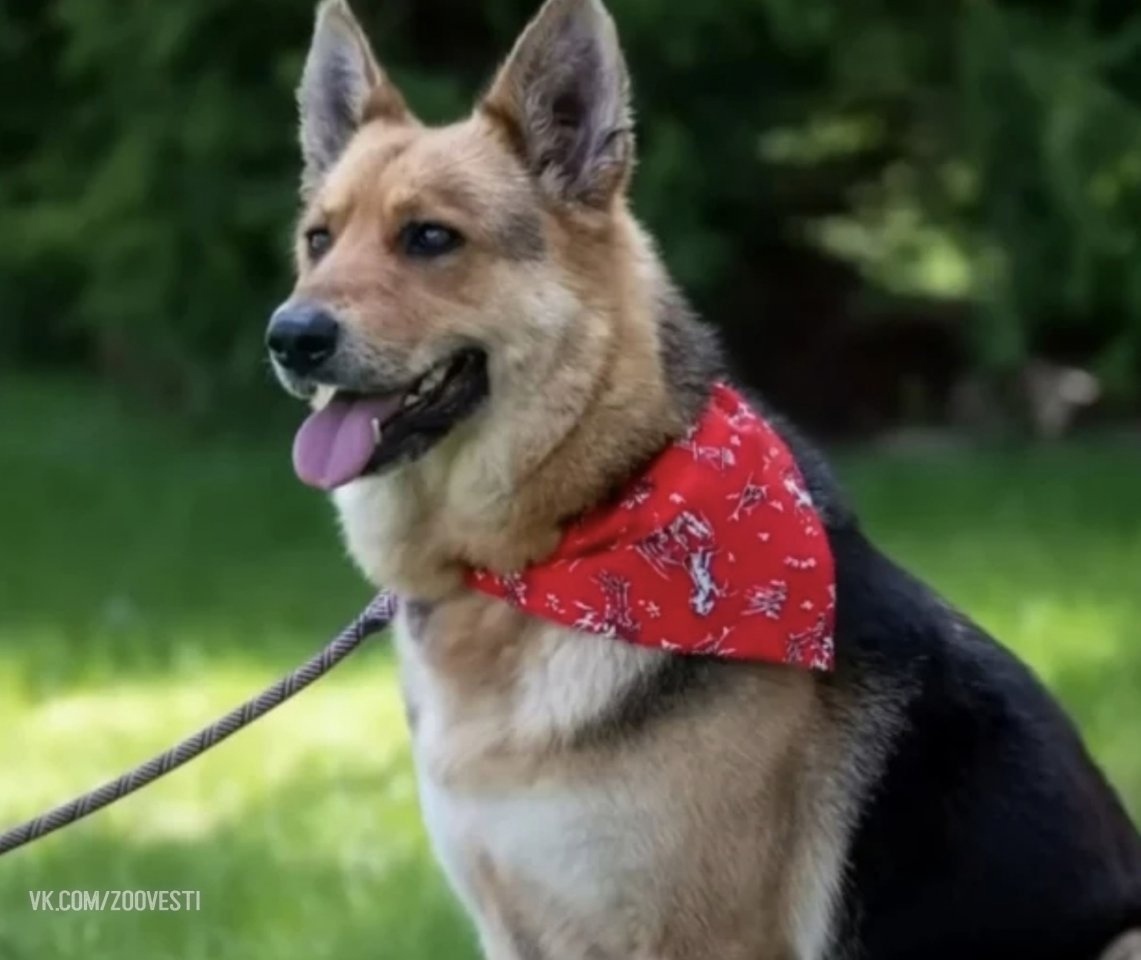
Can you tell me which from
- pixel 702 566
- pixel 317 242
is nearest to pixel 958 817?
pixel 702 566

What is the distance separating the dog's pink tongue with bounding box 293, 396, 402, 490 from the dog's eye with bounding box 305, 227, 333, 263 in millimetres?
389

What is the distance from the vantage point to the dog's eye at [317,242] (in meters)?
4.02

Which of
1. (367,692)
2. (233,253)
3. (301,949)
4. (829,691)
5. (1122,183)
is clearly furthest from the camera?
(233,253)

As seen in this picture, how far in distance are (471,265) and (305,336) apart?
334mm

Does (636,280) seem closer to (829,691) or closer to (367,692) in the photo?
(829,691)

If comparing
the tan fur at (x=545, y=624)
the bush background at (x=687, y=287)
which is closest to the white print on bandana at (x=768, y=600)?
the tan fur at (x=545, y=624)

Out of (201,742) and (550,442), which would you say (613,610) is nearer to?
(550,442)

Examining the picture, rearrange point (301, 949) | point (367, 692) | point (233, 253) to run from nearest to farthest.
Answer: point (301, 949) < point (367, 692) < point (233, 253)

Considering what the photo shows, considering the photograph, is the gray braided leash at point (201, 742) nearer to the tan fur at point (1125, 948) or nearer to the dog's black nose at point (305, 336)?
the dog's black nose at point (305, 336)

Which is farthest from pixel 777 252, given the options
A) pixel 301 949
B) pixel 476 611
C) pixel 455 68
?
pixel 476 611

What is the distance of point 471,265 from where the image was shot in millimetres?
3824

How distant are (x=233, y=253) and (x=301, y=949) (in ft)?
30.1

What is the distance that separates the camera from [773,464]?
12.3ft

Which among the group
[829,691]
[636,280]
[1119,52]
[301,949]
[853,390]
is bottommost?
[853,390]
